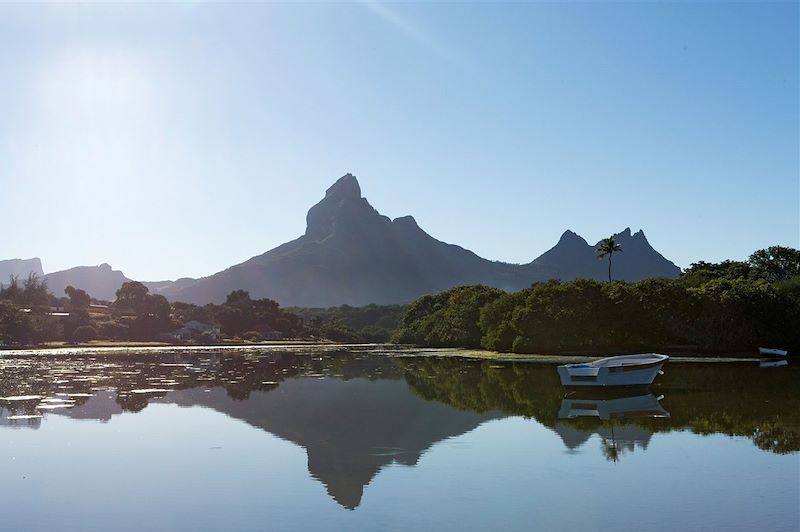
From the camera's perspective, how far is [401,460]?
22.1 m

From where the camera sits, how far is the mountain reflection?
25.0 metres

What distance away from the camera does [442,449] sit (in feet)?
79.9

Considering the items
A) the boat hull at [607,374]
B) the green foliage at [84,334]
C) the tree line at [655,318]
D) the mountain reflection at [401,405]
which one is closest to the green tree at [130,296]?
the green foliage at [84,334]

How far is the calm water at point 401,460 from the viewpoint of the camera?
51.9 feet

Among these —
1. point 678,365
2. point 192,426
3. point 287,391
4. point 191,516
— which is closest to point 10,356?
point 287,391

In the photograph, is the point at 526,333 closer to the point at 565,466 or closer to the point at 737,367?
the point at 737,367

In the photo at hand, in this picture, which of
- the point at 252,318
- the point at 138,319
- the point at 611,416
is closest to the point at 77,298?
the point at 138,319

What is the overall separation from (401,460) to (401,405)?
49.9 ft

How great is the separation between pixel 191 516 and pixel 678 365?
6122 cm

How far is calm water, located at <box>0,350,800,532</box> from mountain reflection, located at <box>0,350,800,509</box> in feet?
0.54

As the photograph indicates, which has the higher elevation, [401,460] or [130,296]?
[130,296]

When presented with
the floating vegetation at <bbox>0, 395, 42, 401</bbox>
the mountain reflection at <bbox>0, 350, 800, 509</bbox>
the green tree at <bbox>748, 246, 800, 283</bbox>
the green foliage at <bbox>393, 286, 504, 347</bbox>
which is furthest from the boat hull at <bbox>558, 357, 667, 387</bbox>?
the green tree at <bbox>748, 246, 800, 283</bbox>

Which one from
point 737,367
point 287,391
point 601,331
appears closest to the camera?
point 287,391

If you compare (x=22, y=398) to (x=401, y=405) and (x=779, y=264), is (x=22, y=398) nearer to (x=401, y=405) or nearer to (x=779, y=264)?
(x=401, y=405)
